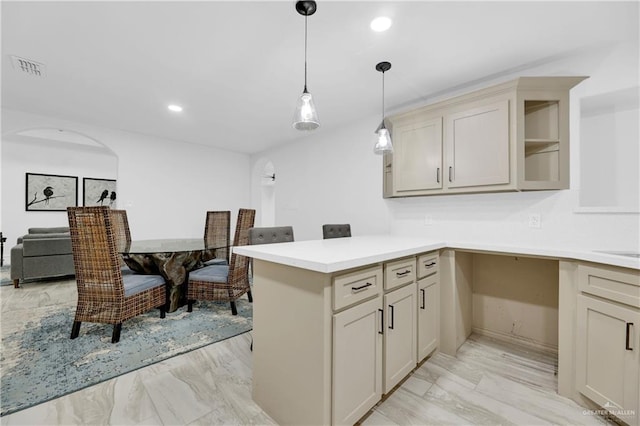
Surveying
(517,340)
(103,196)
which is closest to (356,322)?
(517,340)

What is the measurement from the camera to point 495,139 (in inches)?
85.7

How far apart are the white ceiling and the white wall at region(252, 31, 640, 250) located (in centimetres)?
19

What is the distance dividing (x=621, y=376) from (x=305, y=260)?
1841 mm

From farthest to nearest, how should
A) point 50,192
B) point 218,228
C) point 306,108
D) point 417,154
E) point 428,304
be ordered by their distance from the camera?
point 50,192 → point 218,228 → point 417,154 → point 428,304 → point 306,108

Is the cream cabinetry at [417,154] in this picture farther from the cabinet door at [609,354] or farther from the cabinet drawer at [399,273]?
the cabinet door at [609,354]

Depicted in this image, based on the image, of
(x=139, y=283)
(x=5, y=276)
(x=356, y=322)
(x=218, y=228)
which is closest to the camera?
(x=356, y=322)

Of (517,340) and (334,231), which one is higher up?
(334,231)

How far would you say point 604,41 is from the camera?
6.40ft

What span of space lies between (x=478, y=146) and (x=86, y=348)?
12.0 feet

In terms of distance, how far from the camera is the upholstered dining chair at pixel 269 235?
2.27 meters

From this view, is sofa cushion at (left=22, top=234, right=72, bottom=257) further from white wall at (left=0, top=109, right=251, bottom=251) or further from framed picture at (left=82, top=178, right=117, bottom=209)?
framed picture at (left=82, top=178, right=117, bottom=209)

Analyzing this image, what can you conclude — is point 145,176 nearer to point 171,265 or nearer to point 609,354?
point 171,265

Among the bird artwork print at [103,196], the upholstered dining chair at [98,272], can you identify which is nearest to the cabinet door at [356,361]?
the upholstered dining chair at [98,272]

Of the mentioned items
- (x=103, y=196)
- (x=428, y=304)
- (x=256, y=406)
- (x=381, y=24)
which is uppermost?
(x=381, y=24)
